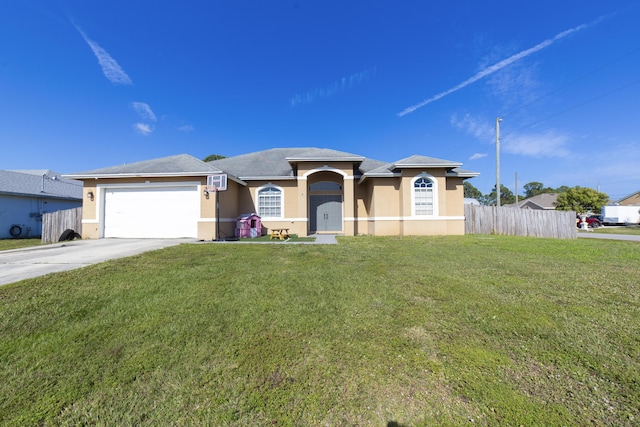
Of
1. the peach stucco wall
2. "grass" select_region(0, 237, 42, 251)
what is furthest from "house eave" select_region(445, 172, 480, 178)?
"grass" select_region(0, 237, 42, 251)

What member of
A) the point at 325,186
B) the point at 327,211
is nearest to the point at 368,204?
the point at 327,211

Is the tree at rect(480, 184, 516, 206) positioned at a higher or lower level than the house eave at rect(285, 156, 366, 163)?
higher

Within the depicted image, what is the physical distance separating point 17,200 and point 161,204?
13342 millimetres

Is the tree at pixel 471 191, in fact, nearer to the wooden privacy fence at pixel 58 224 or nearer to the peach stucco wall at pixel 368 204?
the peach stucco wall at pixel 368 204

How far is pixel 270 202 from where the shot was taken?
15477 mm

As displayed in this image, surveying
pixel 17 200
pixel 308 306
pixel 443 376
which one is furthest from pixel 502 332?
pixel 17 200

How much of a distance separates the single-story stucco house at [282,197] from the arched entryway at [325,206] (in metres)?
0.06

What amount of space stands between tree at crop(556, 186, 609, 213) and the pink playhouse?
119ft

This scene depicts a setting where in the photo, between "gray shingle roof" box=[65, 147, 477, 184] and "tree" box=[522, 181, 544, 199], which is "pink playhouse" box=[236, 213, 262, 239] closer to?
"gray shingle roof" box=[65, 147, 477, 184]

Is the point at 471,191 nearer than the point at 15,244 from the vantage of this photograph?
No

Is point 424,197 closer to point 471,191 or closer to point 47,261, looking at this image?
point 47,261

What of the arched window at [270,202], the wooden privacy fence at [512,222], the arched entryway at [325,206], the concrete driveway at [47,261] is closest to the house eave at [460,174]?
the wooden privacy fence at [512,222]

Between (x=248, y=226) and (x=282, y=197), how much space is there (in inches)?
110

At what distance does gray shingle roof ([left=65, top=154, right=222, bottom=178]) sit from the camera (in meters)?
12.0
